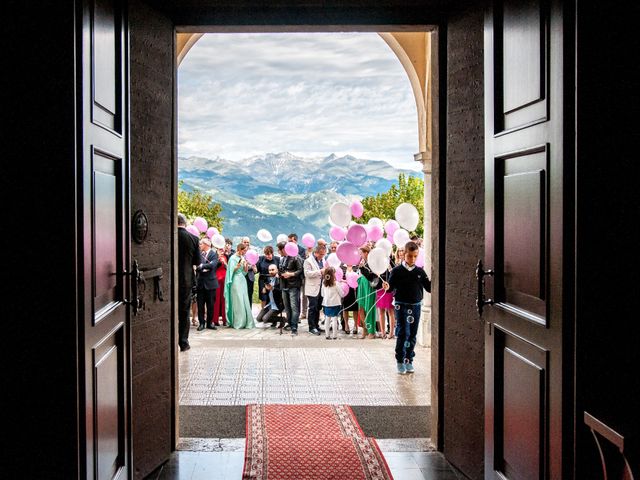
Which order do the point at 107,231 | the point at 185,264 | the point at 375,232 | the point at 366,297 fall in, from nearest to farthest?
the point at 107,231 < the point at 185,264 < the point at 375,232 < the point at 366,297

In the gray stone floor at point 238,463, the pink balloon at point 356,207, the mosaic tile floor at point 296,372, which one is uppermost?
the pink balloon at point 356,207

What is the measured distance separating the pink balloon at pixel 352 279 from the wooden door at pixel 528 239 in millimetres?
6994

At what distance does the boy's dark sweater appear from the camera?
7.45 metres

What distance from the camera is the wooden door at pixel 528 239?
2412 mm

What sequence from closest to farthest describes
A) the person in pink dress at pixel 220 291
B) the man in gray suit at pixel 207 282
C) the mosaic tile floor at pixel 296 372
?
the mosaic tile floor at pixel 296 372 < the man in gray suit at pixel 207 282 < the person in pink dress at pixel 220 291

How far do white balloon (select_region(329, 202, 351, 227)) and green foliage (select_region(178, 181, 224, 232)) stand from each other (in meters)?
11.5

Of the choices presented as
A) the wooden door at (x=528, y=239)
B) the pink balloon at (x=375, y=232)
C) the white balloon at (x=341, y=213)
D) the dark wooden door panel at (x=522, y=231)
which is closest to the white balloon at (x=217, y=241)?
the white balloon at (x=341, y=213)

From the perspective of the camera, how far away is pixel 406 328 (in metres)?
7.57

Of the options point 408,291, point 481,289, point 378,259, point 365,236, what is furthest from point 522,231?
point 365,236

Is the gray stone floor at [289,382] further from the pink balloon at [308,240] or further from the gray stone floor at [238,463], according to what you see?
the pink balloon at [308,240]

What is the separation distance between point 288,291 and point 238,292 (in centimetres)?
98

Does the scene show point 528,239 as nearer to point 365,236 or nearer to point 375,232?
point 365,236

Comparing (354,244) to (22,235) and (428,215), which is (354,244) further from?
(22,235)

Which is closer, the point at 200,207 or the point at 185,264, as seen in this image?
the point at 185,264
